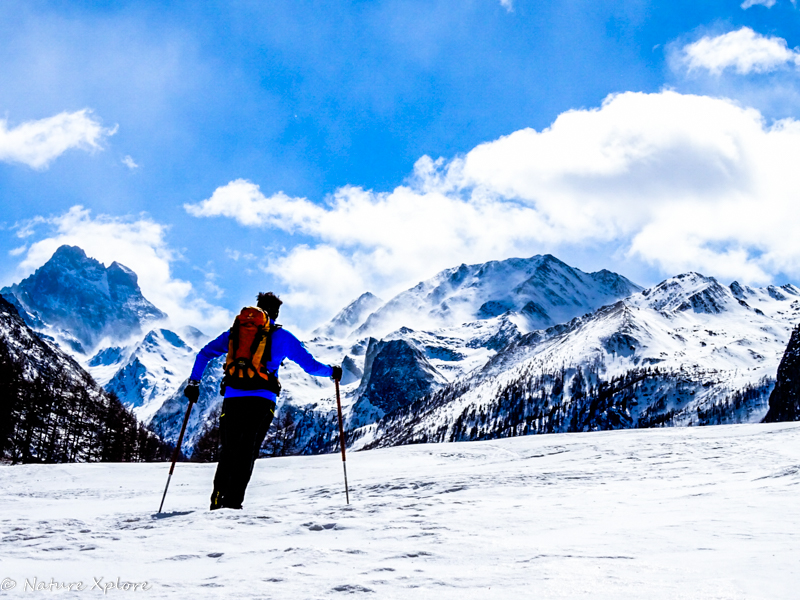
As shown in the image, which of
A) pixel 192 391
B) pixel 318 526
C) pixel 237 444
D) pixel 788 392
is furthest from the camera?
pixel 788 392

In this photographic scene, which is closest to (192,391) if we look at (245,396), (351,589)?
(245,396)

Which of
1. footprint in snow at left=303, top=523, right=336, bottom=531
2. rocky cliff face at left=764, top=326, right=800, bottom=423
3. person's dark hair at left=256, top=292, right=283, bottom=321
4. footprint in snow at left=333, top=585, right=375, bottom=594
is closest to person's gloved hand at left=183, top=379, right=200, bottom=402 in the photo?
person's dark hair at left=256, top=292, right=283, bottom=321

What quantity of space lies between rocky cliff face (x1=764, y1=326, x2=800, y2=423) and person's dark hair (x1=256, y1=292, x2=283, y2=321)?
20545cm

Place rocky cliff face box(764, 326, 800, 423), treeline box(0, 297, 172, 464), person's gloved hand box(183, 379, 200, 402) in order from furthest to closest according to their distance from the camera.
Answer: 1. rocky cliff face box(764, 326, 800, 423)
2. treeline box(0, 297, 172, 464)
3. person's gloved hand box(183, 379, 200, 402)

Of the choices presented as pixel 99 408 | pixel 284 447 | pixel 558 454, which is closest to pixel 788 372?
pixel 284 447

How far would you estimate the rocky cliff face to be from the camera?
17988 centimetres

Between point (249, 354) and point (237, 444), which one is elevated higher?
point (249, 354)

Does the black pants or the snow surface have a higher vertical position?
the black pants

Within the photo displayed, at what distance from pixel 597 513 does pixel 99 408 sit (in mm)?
127709

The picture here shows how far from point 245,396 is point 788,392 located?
220904mm

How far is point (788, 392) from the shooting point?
186m

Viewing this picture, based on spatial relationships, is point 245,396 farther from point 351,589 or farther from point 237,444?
point 351,589

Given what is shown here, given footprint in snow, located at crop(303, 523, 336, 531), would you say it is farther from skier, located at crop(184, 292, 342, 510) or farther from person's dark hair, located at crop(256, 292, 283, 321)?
person's dark hair, located at crop(256, 292, 283, 321)

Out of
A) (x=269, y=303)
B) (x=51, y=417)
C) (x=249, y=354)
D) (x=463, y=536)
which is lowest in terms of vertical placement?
(x=51, y=417)
